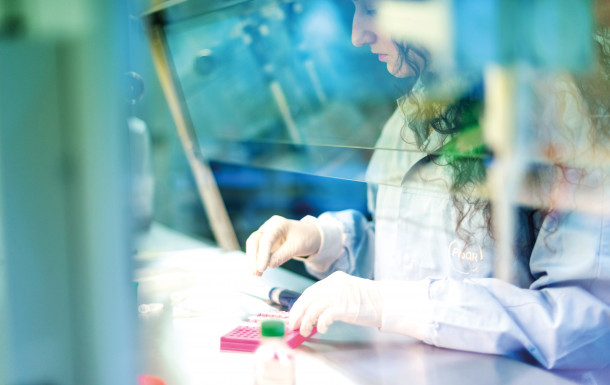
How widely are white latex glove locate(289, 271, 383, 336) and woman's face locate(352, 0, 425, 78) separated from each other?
22.8 inches

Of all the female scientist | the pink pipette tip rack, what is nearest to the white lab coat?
the female scientist

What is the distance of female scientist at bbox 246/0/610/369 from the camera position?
110cm

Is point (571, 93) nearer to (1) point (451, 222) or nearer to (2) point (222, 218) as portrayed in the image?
(1) point (451, 222)

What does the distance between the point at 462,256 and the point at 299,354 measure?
496 millimetres

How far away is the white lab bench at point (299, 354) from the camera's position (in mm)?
1062

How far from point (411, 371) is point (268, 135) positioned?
Answer: 166 centimetres

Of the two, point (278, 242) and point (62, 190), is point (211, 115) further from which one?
point (62, 190)

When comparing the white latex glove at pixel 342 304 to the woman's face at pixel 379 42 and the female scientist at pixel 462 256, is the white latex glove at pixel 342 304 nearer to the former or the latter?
the female scientist at pixel 462 256

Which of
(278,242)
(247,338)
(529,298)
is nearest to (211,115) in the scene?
(278,242)

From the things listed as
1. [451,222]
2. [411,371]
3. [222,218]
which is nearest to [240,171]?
[222,218]

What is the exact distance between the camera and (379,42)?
4.48 ft

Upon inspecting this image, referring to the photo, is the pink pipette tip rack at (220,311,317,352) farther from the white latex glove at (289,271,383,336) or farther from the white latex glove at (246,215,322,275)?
the white latex glove at (246,215,322,275)

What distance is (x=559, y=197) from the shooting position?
3.81 ft

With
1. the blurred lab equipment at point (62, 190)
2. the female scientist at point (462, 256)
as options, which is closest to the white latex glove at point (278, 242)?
the female scientist at point (462, 256)
